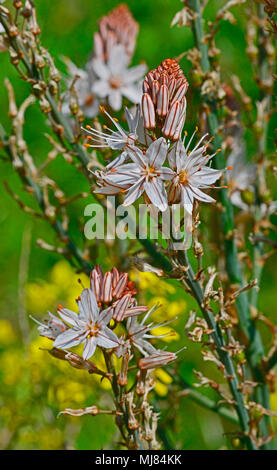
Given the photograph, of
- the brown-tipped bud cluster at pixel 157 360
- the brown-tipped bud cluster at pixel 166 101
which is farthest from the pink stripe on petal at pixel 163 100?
the brown-tipped bud cluster at pixel 157 360

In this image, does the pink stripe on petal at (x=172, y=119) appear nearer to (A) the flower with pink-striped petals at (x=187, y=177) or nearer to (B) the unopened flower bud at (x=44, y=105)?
(A) the flower with pink-striped petals at (x=187, y=177)

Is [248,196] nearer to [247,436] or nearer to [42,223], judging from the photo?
[247,436]

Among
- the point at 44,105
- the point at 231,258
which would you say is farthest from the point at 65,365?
the point at 44,105

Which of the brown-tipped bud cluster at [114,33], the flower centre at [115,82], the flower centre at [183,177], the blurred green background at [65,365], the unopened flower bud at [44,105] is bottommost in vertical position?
the blurred green background at [65,365]

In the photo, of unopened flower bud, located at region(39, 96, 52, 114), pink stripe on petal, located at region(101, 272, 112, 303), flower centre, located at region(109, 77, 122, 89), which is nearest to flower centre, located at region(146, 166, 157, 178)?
pink stripe on petal, located at region(101, 272, 112, 303)

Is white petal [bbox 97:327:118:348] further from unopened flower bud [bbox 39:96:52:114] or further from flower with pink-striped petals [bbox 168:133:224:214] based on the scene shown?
unopened flower bud [bbox 39:96:52:114]

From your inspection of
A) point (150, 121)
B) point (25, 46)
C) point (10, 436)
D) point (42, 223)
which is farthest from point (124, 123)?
point (42, 223)

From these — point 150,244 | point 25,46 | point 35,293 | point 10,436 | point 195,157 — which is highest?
point 25,46
